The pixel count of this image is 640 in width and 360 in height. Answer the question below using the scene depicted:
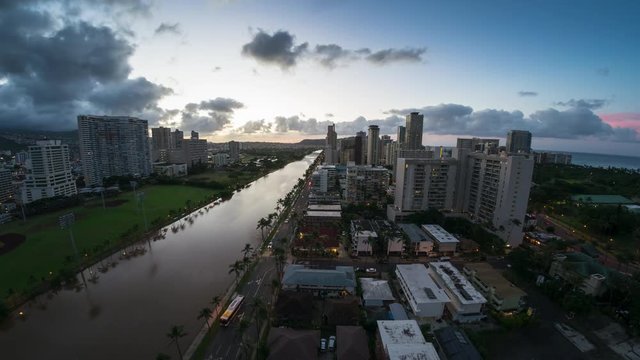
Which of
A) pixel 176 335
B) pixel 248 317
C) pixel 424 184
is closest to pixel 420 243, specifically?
pixel 424 184

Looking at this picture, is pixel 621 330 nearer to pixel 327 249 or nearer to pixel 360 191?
pixel 327 249

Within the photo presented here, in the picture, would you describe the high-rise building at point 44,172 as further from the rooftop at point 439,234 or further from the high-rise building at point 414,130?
the high-rise building at point 414,130

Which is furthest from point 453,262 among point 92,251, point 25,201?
point 25,201

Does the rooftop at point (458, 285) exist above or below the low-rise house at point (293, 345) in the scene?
above

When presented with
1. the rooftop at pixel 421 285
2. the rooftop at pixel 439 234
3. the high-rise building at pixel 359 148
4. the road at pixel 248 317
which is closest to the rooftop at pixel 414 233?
the rooftop at pixel 439 234

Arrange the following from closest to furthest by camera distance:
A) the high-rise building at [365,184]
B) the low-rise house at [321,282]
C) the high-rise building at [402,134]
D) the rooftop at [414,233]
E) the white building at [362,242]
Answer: the low-rise house at [321,282] < the white building at [362,242] < the rooftop at [414,233] < the high-rise building at [365,184] < the high-rise building at [402,134]

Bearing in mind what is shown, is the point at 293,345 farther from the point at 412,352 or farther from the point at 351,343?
the point at 412,352
